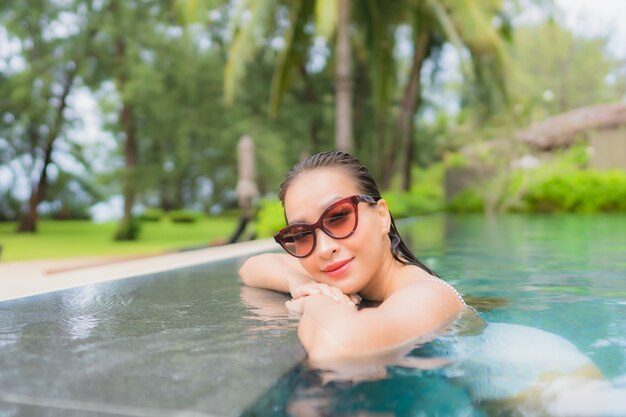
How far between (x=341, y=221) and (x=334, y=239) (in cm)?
7

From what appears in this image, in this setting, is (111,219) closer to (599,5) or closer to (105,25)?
(105,25)

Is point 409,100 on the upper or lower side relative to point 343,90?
upper

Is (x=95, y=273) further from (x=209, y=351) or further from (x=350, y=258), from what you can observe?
(x=209, y=351)

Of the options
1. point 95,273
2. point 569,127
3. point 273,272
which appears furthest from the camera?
point 569,127

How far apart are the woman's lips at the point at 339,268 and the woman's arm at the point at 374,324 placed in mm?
161

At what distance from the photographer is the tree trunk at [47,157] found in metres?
22.0

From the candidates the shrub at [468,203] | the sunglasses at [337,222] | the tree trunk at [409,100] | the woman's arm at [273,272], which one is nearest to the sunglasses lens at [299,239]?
the sunglasses at [337,222]

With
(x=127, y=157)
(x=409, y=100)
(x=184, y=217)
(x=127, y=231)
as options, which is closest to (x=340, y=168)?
(x=409, y=100)

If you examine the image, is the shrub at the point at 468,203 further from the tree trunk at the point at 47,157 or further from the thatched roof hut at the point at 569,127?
the tree trunk at the point at 47,157

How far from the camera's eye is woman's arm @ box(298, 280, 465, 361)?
1.73 meters

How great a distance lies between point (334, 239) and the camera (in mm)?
2176

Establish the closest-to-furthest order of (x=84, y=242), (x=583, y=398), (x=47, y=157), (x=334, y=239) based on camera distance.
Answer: (x=583, y=398)
(x=334, y=239)
(x=84, y=242)
(x=47, y=157)

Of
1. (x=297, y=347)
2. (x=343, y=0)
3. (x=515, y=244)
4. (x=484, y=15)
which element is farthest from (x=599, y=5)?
(x=297, y=347)

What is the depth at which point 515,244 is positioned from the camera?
7156 mm
